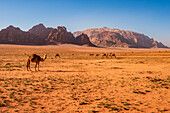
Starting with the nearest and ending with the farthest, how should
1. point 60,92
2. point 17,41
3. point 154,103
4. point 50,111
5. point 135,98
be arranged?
point 50,111 → point 154,103 → point 135,98 → point 60,92 → point 17,41

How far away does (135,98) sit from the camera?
9.17m

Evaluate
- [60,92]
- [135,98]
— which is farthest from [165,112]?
[60,92]

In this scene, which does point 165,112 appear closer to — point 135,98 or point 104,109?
point 135,98

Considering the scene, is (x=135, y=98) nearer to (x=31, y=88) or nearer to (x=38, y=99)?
(x=38, y=99)

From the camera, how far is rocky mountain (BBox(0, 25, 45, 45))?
170 metres

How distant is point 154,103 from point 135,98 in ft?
3.58

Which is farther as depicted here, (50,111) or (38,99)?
(38,99)

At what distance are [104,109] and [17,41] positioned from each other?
593ft

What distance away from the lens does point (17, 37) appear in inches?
6959

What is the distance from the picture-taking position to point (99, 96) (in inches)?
370

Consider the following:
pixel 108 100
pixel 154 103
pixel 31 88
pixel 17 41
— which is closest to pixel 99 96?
pixel 108 100

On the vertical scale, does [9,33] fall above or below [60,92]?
above

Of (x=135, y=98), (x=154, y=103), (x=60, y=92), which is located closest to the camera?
(x=154, y=103)

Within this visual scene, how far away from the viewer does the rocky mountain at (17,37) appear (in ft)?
557
